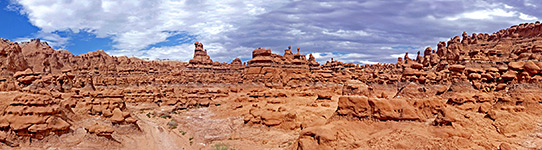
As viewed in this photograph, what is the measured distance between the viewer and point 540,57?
36844 millimetres

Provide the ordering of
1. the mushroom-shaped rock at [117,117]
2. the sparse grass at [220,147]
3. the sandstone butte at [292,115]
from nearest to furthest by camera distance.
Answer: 1. the sandstone butte at [292,115]
2. the sparse grass at [220,147]
3. the mushroom-shaped rock at [117,117]

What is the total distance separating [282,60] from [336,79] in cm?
938

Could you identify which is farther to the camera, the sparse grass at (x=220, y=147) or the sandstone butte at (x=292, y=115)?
the sparse grass at (x=220, y=147)

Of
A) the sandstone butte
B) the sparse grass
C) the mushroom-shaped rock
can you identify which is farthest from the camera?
the mushroom-shaped rock

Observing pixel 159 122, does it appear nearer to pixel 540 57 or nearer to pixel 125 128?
pixel 125 128

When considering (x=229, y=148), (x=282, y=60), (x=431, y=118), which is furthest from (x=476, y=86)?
(x=282, y=60)

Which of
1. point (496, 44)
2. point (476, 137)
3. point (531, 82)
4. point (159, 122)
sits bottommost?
point (159, 122)

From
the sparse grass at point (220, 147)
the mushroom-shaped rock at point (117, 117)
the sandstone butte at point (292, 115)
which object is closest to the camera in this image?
the sandstone butte at point (292, 115)

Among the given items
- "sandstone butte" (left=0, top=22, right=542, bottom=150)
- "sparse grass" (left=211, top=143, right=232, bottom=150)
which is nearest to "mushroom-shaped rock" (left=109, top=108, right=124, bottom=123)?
"sandstone butte" (left=0, top=22, right=542, bottom=150)

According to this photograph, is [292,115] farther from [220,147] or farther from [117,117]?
[117,117]

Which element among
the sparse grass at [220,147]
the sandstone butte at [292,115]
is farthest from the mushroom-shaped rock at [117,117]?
the sparse grass at [220,147]

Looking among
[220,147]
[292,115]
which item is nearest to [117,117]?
[220,147]

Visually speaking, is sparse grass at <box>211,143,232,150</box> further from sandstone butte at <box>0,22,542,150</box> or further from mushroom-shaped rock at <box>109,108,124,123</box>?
mushroom-shaped rock at <box>109,108,124,123</box>

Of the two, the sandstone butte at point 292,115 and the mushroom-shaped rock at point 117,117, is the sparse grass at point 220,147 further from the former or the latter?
the mushroom-shaped rock at point 117,117
